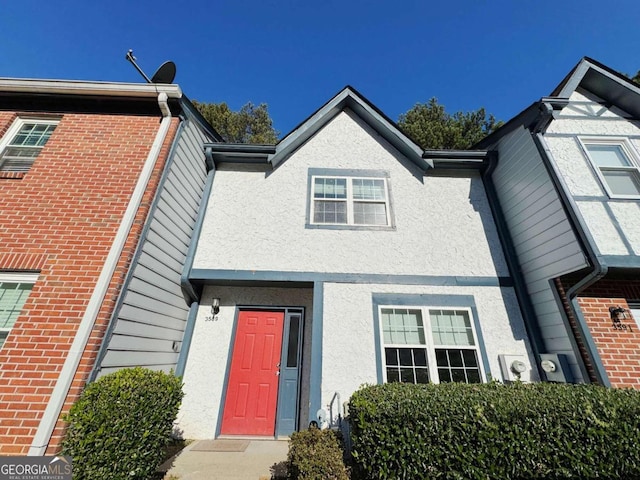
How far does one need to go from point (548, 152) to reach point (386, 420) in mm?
6308

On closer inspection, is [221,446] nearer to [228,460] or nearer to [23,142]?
[228,460]

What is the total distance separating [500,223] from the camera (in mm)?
6508

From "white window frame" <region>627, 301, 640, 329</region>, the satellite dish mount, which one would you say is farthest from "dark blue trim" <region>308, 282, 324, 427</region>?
the satellite dish mount

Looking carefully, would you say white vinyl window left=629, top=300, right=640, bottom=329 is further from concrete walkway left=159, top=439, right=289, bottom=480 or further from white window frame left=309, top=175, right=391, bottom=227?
concrete walkway left=159, top=439, right=289, bottom=480

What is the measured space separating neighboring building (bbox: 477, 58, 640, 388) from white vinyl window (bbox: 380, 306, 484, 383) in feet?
5.24

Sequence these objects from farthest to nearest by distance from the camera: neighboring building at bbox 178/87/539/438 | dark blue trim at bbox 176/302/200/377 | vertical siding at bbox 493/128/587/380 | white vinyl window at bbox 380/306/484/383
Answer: dark blue trim at bbox 176/302/200/377 < neighboring building at bbox 178/87/539/438 < white vinyl window at bbox 380/306/484/383 < vertical siding at bbox 493/128/587/380

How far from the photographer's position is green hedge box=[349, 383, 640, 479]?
3195mm

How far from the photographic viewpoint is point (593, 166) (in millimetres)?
5523

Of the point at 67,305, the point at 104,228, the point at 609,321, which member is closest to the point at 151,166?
the point at 104,228

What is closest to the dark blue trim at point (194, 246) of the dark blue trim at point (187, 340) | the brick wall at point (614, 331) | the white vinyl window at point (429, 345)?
the dark blue trim at point (187, 340)

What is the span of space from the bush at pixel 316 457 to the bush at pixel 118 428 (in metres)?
1.94

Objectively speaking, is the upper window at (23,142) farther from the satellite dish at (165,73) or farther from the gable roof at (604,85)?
the gable roof at (604,85)

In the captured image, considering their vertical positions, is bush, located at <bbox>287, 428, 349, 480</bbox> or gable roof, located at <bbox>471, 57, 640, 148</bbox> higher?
gable roof, located at <bbox>471, 57, 640, 148</bbox>

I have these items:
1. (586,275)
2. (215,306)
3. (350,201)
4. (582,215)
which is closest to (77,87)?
(215,306)
